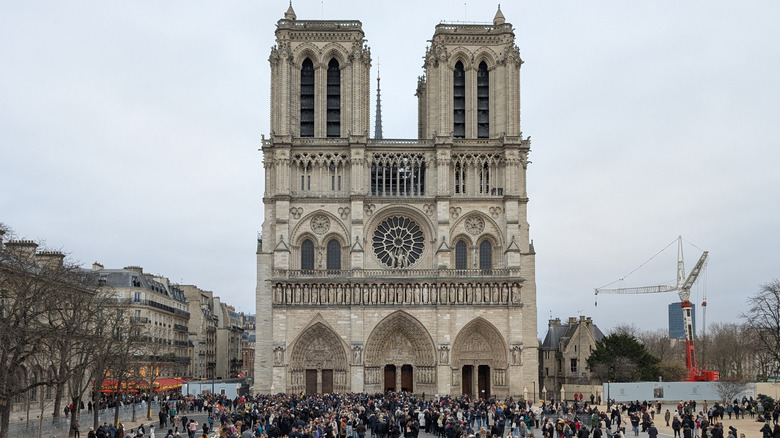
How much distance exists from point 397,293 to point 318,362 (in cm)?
675

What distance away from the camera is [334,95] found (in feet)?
193

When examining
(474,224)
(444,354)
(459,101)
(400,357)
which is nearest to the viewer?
(444,354)

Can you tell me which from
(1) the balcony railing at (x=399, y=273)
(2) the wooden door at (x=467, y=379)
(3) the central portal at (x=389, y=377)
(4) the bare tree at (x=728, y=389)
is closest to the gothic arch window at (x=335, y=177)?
(1) the balcony railing at (x=399, y=273)

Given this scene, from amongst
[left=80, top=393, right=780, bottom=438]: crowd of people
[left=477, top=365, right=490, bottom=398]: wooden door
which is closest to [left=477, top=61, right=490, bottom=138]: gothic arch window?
[left=477, top=365, right=490, bottom=398]: wooden door

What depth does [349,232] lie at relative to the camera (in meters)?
56.6

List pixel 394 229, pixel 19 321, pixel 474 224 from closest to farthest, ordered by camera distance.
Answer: pixel 19 321, pixel 474 224, pixel 394 229

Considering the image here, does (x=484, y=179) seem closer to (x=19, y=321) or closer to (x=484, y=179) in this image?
(x=484, y=179)

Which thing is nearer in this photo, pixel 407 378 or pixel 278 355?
pixel 278 355

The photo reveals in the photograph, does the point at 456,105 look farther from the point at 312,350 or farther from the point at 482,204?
the point at 312,350

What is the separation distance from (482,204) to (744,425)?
22.9 meters

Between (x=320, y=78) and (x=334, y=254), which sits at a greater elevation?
(x=320, y=78)

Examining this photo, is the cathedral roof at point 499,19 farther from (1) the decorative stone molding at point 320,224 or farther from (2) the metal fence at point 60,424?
(2) the metal fence at point 60,424

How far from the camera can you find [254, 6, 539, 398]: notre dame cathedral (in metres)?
55.0

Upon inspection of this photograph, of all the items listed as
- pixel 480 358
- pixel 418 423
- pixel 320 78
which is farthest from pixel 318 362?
pixel 418 423
